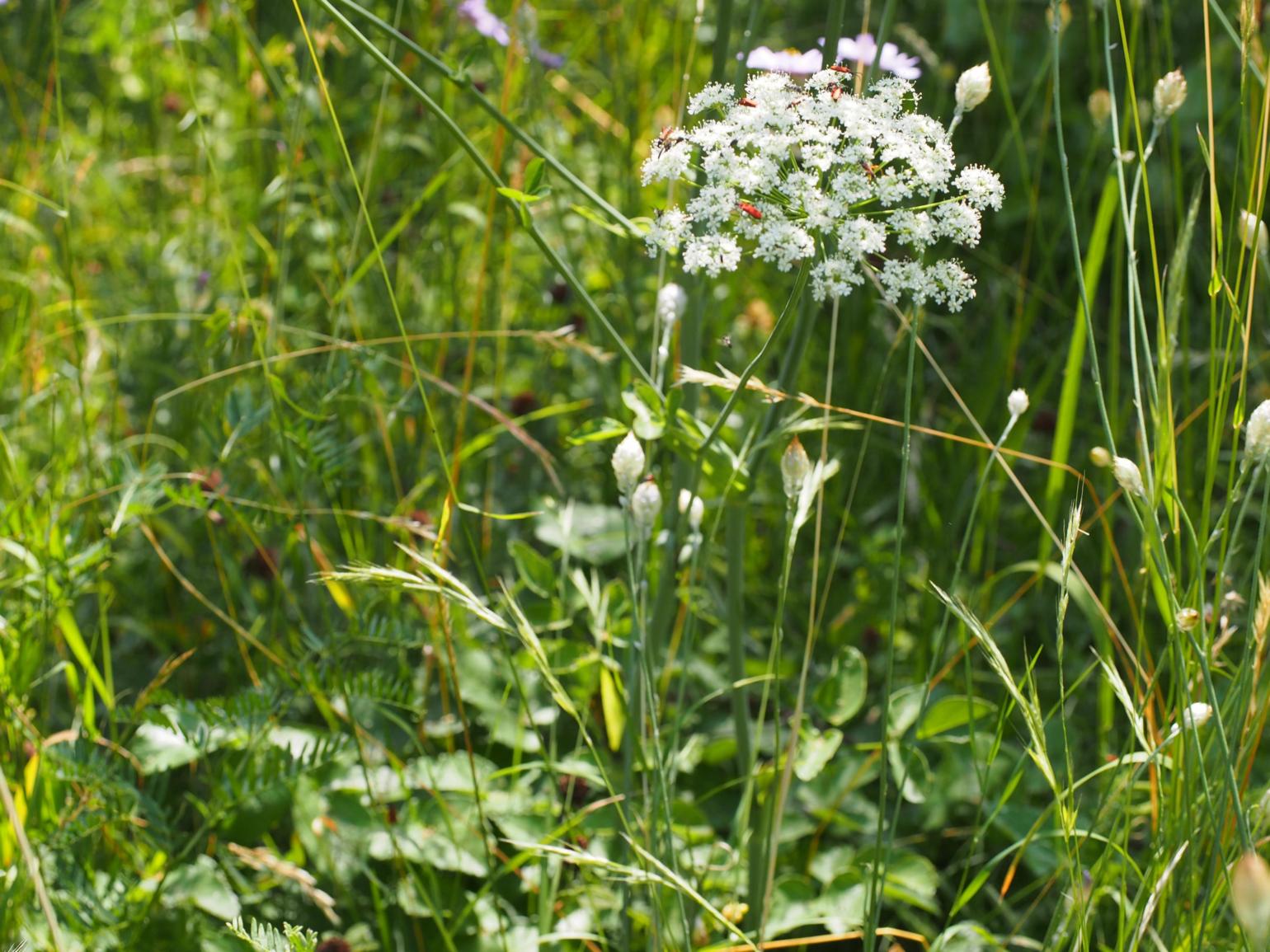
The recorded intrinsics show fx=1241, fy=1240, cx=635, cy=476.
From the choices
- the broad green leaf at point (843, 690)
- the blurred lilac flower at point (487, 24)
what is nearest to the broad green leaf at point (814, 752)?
the broad green leaf at point (843, 690)

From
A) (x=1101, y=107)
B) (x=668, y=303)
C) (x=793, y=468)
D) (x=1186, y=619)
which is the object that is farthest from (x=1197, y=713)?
(x=1101, y=107)

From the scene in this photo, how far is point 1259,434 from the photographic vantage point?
0.85 m

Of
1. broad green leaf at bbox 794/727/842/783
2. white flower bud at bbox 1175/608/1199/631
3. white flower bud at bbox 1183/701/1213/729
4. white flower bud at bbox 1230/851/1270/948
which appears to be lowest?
broad green leaf at bbox 794/727/842/783

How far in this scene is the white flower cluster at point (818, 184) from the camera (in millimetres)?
796

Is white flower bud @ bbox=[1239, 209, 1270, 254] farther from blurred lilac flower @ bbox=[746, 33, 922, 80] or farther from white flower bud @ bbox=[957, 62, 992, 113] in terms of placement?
blurred lilac flower @ bbox=[746, 33, 922, 80]

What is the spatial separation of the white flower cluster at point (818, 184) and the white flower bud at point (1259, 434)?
22cm

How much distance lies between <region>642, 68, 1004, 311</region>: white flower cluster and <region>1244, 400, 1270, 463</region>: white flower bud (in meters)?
0.22

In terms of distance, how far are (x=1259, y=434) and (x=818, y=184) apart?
35cm

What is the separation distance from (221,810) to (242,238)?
111cm

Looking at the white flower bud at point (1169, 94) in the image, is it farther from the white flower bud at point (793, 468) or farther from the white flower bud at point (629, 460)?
the white flower bud at point (629, 460)

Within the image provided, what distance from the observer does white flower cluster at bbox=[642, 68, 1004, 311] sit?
796 mm

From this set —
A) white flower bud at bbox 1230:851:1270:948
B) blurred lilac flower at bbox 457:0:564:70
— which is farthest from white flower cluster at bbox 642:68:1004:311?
blurred lilac flower at bbox 457:0:564:70

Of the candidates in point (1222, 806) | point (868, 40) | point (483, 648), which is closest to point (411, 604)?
point (483, 648)

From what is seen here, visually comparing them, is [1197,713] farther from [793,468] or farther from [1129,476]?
[793,468]
